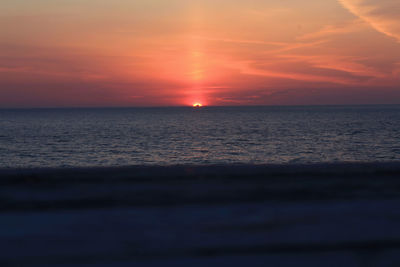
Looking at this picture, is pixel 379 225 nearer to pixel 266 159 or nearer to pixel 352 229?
pixel 352 229

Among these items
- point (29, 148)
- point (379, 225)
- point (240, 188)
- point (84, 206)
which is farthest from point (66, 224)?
point (29, 148)

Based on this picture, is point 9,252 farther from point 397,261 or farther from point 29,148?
point 29,148

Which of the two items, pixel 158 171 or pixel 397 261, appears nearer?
pixel 397 261

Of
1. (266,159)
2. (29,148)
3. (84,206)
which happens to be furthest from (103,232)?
(29,148)

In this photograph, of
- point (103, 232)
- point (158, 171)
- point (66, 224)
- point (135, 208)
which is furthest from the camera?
point (158, 171)

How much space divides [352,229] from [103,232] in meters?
1.89

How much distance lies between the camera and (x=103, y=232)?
2730 millimetres

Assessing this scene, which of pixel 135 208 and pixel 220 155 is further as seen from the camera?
pixel 220 155

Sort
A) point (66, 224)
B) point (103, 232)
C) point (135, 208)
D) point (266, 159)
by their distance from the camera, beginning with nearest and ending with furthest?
point (103, 232)
point (66, 224)
point (135, 208)
point (266, 159)

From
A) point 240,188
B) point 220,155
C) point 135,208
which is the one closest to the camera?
point 135,208

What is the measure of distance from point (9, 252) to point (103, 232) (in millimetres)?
632

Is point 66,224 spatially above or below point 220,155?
above

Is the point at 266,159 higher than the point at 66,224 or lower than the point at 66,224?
lower

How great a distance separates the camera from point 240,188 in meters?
4.13
